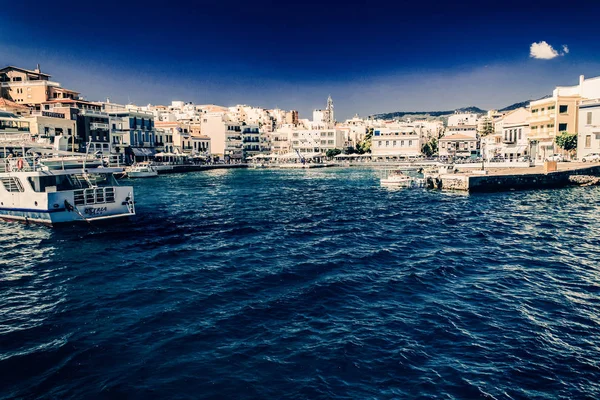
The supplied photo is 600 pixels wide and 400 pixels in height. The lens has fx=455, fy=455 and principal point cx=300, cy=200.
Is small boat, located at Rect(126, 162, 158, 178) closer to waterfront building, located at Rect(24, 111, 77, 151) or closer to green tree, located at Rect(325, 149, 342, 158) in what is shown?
waterfront building, located at Rect(24, 111, 77, 151)

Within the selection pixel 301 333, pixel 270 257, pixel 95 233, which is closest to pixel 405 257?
pixel 270 257

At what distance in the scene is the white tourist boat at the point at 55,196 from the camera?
1020 inches

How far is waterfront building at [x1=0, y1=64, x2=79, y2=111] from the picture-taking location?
86000mm

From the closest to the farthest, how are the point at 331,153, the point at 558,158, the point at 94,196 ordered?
1. the point at 94,196
2. the point at 558,158
3. the point at 331,153

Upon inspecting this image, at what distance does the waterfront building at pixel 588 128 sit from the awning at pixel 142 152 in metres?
76.8

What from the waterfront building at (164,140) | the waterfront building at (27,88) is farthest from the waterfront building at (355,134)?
the waterfront building at (27,88)

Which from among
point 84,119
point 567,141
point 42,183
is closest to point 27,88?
point 84,119

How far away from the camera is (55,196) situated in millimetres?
25688

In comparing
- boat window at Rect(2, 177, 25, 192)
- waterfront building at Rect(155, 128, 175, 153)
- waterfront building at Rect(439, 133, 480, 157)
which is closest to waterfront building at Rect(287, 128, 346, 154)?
waterfront building at Rect(439, 133, 480, 157)

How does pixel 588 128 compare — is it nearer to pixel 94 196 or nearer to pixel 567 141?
pixel 567 141

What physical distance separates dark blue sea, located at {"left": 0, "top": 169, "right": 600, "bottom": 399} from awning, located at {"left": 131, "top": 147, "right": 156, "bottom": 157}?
68151 millimetres

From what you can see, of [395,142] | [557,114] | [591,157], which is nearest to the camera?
[591,157]

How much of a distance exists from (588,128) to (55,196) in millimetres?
61197

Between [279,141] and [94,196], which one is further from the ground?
[279,141]
